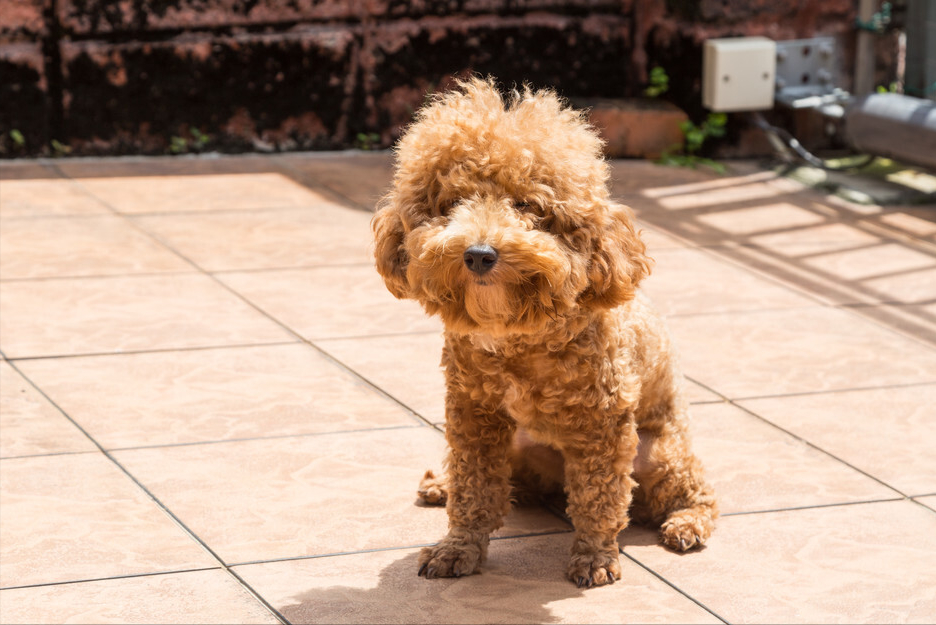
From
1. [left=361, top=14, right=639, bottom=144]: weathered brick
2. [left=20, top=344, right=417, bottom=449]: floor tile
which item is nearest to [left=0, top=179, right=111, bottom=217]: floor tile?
[left=361, top=14, right=639, bottom=144]: weathered brick

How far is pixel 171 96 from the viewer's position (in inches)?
327

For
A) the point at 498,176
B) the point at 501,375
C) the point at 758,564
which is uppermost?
the point at 498,176

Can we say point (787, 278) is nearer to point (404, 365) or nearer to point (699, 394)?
point (699, 394)

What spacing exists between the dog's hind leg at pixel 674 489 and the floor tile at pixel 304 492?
27 centimetres

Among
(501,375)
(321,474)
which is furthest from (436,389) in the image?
(501,375)

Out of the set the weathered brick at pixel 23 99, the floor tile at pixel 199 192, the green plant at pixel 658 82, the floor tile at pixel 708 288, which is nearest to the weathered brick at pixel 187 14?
the weathered brick at pixel 23 99

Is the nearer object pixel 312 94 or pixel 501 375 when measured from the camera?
pixel 501 375

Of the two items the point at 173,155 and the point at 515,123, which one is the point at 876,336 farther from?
the point at 173,155

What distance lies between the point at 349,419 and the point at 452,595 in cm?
127

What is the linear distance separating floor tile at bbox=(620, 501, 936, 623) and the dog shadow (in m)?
0.30

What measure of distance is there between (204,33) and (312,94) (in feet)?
2.57

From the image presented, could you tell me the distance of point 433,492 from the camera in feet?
12.5

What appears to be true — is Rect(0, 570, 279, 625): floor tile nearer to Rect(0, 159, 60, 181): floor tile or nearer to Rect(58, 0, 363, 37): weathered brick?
Rect(0, 159, 60, 181): floor tile

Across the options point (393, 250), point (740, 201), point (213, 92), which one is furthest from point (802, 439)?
point (213, 92)
